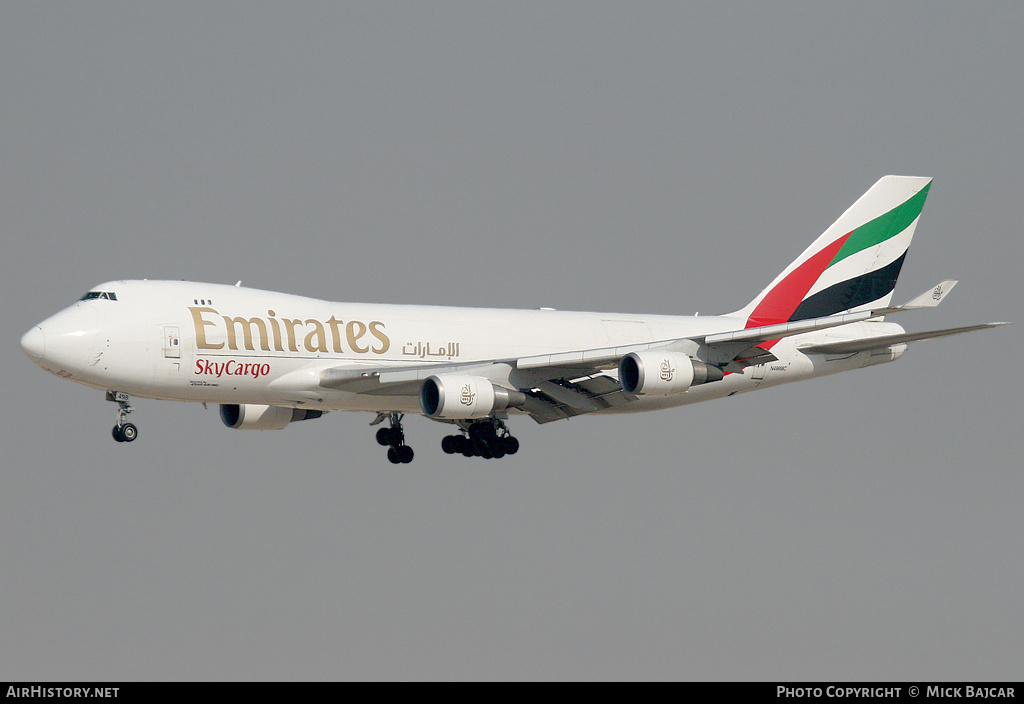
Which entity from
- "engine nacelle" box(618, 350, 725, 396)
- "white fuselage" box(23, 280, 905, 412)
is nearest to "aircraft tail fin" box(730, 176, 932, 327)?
"white fuselage" box(23, 280, 905, 412)

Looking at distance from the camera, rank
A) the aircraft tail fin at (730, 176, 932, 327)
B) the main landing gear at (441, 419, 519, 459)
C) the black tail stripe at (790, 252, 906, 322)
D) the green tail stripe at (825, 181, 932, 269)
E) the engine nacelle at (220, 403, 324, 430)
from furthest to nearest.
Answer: the green tail stripe at (825, 181, 932, 269)
the aircraft tail fin at (730, 176, 932, 327)
the black tail stripe at (790, 252, 906, 322)
the engine nacelle at (220, 403, 324, 430)
the main landing gear at (441, 419, 519, 459)

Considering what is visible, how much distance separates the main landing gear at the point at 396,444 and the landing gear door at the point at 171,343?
10860 mm

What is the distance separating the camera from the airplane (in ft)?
119

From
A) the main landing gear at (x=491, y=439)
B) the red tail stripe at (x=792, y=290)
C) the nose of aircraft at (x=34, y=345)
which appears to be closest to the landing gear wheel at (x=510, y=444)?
the main landing gear at (x=491, y=439)

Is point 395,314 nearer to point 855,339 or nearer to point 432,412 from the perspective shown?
point 432,412

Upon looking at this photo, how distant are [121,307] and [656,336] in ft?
59.7

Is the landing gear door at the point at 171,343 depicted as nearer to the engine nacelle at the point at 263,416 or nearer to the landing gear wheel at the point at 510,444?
the engine nacelle at the point at 263,416

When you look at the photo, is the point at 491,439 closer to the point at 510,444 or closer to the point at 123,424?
the point at 510,444

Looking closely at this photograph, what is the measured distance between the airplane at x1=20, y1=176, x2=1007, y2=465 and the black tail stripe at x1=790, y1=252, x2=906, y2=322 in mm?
51

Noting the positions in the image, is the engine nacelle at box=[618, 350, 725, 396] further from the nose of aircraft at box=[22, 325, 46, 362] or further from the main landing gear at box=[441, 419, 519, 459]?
the nose of aircraft at box=[22, 325, 46, 362]

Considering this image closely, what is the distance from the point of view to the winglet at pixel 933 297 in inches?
1364
